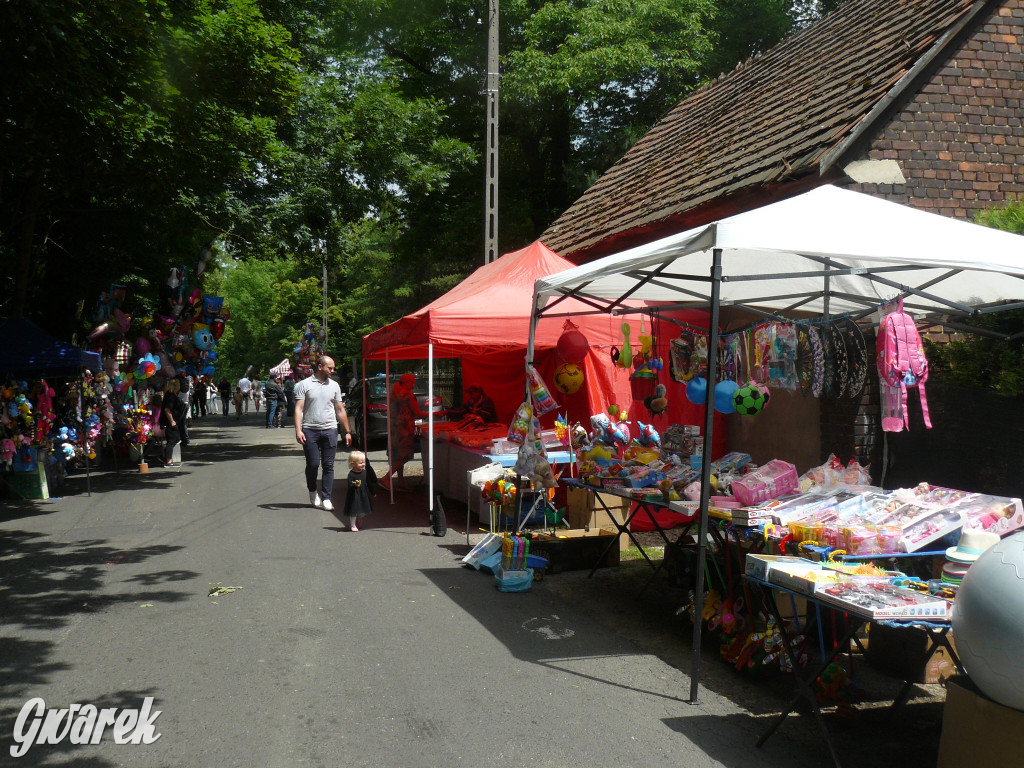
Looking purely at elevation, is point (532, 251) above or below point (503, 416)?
above

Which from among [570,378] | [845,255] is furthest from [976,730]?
[570,378]

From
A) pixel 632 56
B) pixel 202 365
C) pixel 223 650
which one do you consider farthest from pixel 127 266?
pixel 223 650

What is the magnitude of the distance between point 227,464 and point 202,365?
2.50 meters

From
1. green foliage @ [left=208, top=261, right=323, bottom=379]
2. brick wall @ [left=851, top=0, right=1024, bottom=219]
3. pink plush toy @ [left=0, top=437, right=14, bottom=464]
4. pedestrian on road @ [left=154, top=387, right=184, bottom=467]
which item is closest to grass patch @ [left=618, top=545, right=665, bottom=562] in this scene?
brick wall @ [left=851, top=0, right=1024, bottom=219]

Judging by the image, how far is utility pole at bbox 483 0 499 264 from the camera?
48.2 feet

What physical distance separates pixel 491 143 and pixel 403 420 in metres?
5.84

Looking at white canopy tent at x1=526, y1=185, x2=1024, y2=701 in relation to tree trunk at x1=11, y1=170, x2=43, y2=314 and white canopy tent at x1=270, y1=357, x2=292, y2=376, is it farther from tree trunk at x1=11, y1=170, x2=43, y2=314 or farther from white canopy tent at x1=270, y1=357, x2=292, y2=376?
white canopy tent at x1=270, y1=357, x2=292, y2=376

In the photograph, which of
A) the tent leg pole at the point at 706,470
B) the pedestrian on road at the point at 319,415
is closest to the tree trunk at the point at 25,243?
the pedestrian on road at the point at 319,415

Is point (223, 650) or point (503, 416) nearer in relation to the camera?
point (223, 650)

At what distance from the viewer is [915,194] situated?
29.6 ft

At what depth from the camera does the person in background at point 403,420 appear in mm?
11922

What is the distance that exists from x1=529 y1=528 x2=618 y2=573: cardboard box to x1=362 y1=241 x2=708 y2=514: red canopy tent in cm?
241

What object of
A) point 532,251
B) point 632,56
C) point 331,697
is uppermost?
point 632,56

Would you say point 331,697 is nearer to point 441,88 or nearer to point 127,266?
point 127,266
